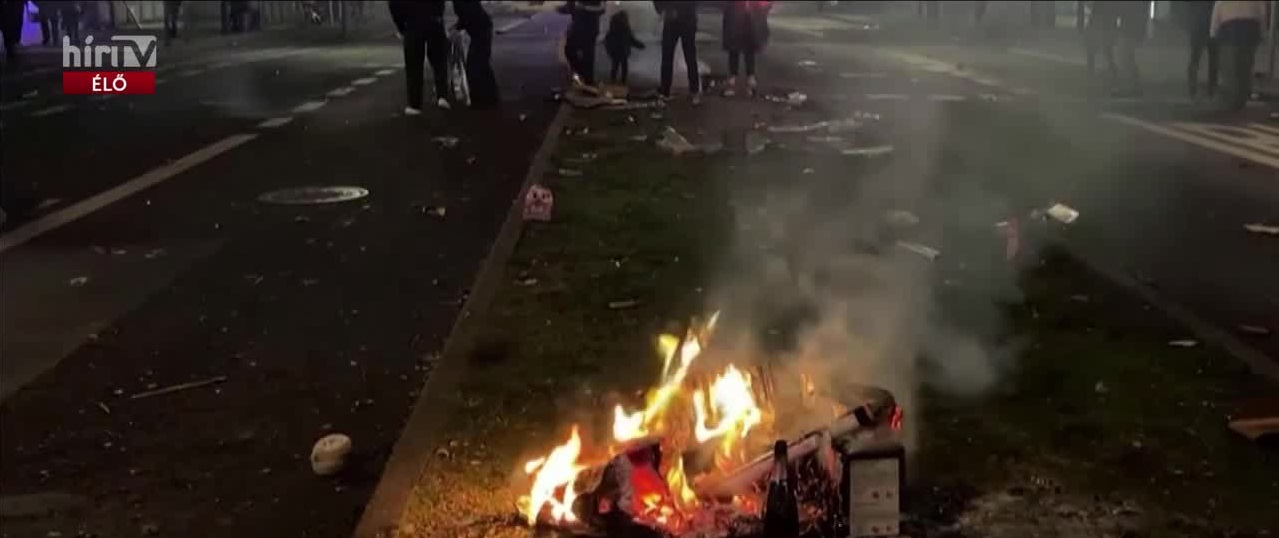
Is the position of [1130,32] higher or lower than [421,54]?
higher

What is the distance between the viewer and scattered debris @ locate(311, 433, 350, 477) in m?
4.83

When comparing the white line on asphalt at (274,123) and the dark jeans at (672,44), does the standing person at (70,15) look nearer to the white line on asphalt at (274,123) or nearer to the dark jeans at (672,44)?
the white line on asphalt at (274,123)

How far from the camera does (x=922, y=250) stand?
8.18 metres

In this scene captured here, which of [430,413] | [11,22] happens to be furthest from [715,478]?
[11,22]

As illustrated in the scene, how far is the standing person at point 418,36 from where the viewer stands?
1608 cm

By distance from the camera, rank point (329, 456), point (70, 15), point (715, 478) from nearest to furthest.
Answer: point (715, 478), point (329, 456), point (70, 15)

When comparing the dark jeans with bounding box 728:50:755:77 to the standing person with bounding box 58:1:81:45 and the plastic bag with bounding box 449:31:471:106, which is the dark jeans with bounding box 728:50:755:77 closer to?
the plastic bag with bounding box 449:31:471:106

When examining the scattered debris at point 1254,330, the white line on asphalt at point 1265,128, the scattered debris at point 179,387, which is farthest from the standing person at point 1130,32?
the scattered debris at point 179,387

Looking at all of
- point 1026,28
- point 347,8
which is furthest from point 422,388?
point 1026,28

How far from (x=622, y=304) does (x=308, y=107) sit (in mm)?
11765

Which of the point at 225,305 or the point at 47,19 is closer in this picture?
the point at 225,305

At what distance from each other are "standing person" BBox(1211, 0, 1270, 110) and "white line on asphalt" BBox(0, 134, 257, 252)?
10.9 meters

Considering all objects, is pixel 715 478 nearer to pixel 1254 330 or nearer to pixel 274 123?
pixel 1254 330

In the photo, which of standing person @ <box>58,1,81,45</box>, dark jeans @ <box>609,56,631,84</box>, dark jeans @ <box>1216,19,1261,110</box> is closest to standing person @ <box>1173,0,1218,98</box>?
dark jeans @ <box>1216,19,1261,110</box>
